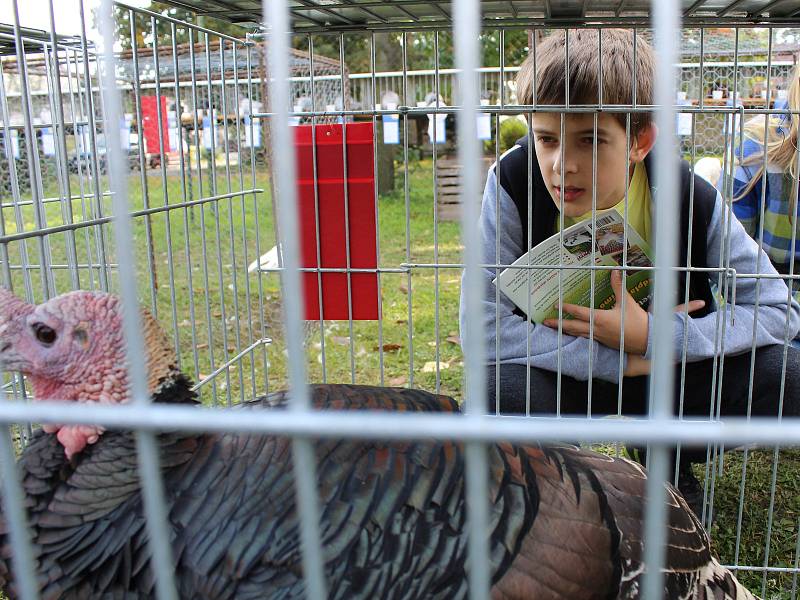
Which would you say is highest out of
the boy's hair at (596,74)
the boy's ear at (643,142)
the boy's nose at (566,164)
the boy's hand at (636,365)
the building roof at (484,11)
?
the building roof at (484,11)

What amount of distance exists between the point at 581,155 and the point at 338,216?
76 centimetres

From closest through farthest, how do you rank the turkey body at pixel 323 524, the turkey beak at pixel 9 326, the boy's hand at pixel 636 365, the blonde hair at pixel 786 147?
the turkey body at pixel 323 524 < the turkey beak at pixel 9 326 < the boy's hand at pixel 636 365 < the blonde hair at pixel 786 147

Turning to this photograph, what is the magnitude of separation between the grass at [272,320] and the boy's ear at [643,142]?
663mm

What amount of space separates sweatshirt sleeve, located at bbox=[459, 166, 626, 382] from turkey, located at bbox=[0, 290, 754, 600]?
74 cm

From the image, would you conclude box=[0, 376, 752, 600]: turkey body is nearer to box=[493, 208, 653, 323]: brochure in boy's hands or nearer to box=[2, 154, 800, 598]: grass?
box=[2, 154, 800, 598]: grass

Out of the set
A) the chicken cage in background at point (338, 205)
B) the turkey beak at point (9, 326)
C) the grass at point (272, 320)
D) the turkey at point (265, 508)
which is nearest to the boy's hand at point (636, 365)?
the chicken cage in background at point (338, 205)

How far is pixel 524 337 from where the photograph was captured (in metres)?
2.33

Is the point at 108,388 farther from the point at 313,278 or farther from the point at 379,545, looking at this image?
the point at 313,278

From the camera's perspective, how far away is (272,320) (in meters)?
4.43

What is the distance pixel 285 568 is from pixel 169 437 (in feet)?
1.11

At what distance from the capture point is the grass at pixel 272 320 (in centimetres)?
226

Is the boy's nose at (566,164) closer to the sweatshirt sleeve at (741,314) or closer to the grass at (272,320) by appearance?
the grass at (272,320)

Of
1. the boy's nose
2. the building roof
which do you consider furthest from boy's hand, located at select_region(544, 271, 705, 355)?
the building roof

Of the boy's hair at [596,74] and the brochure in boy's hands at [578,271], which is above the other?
the boy's hair at [596,74]
